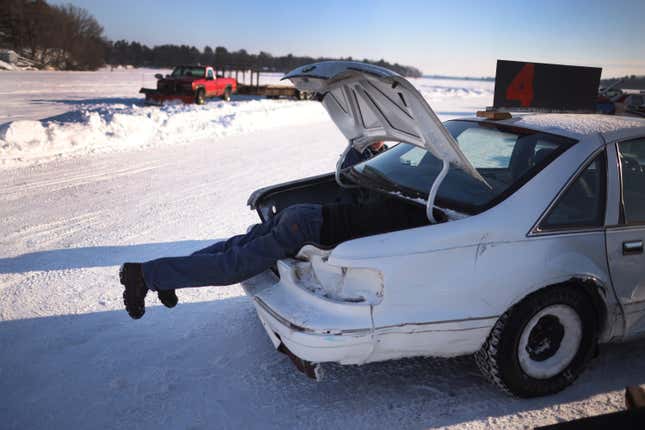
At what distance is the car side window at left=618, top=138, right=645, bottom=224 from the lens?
2.85m

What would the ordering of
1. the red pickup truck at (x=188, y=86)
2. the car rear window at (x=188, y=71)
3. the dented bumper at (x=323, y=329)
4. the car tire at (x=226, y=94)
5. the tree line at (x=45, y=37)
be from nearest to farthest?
1. the dented bumper at (x=323, y=329)
2. the red pickup truck at (x=188, y=86)
3. the car rear window at (x=188, y=71)
4. the car tire at (x=226, y=94)
5. the tree line at (x=45, y=37)

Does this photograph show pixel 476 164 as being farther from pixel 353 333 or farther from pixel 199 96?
pixel 199 96

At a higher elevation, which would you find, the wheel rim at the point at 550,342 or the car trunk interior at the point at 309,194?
the car trunk interior at the point at 309,194

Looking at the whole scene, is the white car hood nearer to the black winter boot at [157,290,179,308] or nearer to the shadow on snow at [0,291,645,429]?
the shadow on snow at [0,291,645,429]

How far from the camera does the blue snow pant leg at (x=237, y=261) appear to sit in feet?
9.24

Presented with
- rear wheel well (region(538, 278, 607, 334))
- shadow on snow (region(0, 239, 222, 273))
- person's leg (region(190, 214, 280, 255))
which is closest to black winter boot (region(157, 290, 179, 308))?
person's leg (region(190, 214, 280, 255))

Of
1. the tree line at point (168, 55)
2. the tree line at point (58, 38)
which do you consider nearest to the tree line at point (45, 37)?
the tree line at point (58, 38)

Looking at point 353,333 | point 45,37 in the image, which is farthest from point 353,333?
point 45,37

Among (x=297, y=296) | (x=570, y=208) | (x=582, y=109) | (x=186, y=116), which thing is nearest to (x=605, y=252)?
(x=570, y=208)

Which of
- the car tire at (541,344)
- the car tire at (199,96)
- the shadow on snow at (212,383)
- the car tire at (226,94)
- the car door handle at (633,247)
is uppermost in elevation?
the car tire at (226,94)

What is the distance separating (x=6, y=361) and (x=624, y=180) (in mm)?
3823

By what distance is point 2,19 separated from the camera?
45844mm

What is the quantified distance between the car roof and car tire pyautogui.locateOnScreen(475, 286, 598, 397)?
97 centimetres

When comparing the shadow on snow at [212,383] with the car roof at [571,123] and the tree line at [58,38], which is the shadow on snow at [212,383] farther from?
the tree line at [58,38]
